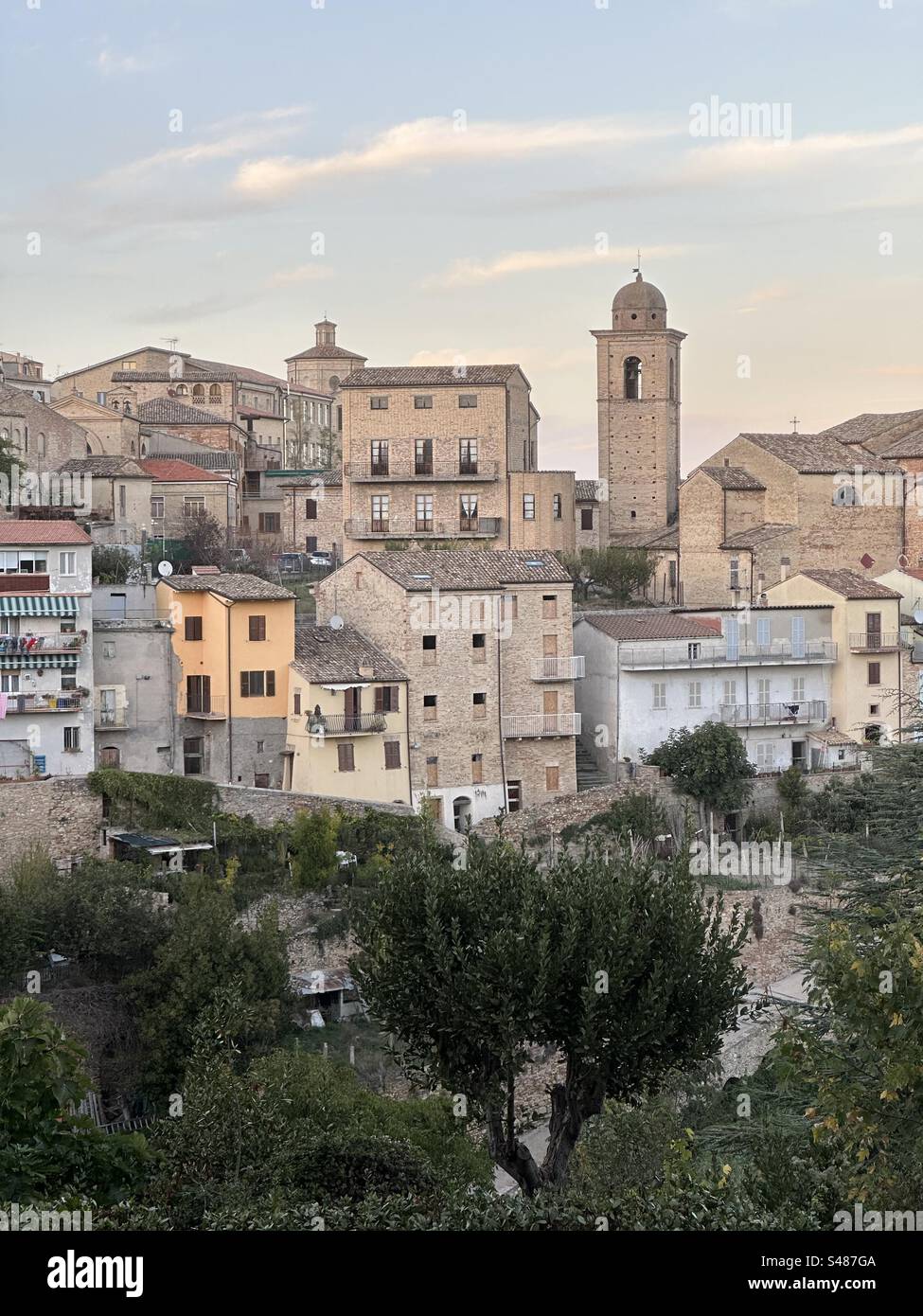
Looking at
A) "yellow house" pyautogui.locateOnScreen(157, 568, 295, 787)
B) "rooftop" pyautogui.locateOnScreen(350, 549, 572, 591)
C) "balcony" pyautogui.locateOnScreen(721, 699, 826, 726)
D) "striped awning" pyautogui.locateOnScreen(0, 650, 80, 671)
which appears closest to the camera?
"striped awning" pyautogui.locateOnScreen(0, 650, 80, 671)

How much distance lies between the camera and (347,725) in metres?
32.8

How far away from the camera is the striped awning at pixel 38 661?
103 feet

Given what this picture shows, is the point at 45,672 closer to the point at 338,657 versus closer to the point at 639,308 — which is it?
the point at 338,657

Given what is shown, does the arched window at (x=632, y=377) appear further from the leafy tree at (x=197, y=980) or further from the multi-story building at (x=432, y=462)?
the leafy tree at (x=197, y=980)

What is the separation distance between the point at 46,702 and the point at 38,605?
196cm

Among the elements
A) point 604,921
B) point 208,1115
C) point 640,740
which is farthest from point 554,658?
point 208,1115

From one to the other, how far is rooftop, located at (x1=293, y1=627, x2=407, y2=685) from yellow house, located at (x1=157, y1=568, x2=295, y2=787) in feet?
1.83

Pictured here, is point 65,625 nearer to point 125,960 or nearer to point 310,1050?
point 125,960

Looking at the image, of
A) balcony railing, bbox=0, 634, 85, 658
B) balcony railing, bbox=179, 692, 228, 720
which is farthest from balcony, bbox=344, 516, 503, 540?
balcony railing, bbox=0, 634, 85, 658

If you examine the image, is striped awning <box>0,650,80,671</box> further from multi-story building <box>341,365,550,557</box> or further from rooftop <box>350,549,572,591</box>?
multi-story building <box>341,365,550,557</box>

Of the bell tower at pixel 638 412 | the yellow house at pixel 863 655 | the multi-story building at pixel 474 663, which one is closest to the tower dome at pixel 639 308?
the bell tower at pixel 638 412

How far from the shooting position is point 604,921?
17.4 metres

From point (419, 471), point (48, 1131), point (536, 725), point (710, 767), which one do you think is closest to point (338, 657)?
point (536, 725)

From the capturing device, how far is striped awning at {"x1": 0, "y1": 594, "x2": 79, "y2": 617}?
31406mm
